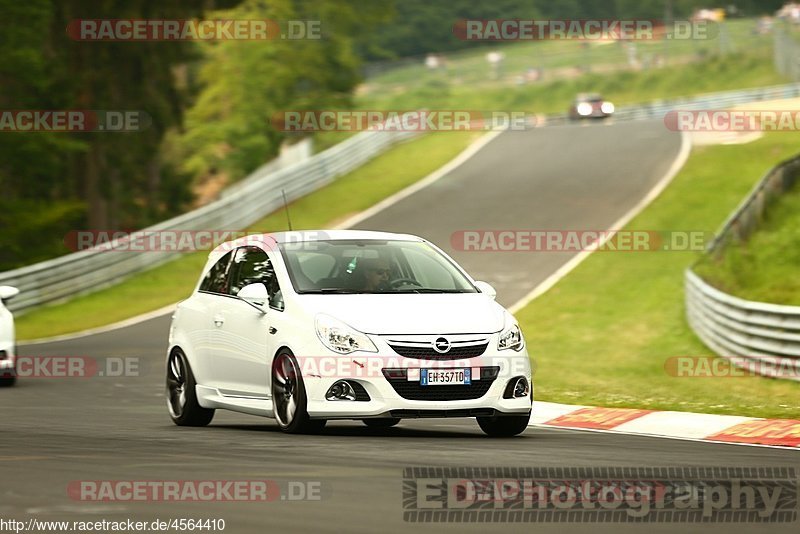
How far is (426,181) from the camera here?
44812 mm

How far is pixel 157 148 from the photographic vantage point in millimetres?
47344

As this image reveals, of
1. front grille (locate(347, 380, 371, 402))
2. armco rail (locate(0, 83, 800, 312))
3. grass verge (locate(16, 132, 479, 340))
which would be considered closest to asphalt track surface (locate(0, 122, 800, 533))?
front grille (locate(347, 380, 371, 402))

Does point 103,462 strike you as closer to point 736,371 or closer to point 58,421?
point 58,421

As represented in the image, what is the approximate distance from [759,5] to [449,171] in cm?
8323

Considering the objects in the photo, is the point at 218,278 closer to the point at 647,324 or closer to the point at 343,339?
the point at 343,339

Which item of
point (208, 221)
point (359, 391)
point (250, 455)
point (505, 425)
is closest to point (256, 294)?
point (359, 391)

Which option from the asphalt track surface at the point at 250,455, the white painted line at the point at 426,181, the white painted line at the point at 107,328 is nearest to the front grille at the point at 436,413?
the asphalt track surface at the point at 250,455

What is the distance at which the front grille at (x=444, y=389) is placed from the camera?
1162cm

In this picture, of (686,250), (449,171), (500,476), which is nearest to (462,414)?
(500,476)

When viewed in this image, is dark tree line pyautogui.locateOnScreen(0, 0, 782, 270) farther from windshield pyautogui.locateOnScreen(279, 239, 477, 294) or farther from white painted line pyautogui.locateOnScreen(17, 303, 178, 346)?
windshield pyautogui.locateOnScreen(279, 239, 477, 294)

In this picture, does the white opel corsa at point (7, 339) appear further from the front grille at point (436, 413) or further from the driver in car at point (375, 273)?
the front grille at point (436, 413)

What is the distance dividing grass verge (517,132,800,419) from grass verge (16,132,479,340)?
8.02m

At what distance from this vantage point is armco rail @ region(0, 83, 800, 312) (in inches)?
1276

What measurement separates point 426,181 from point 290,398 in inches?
1300
